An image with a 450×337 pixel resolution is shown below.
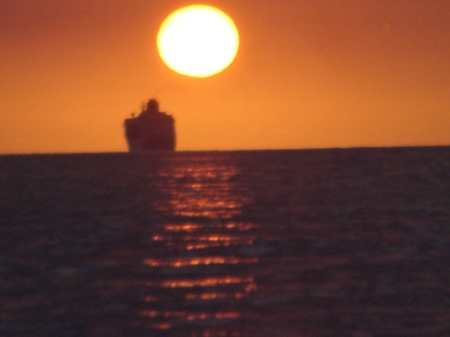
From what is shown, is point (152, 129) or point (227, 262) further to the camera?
point (152, 129)

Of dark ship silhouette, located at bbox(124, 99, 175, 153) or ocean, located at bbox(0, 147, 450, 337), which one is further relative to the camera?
dark ship silhouette, located at bbox(124, 99, 175, 153)

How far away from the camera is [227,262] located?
21.5 m

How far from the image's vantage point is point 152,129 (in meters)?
127

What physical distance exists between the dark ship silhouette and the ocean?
8175 centimetres

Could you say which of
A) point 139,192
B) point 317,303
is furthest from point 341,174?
point 317,303

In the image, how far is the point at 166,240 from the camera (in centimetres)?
2567

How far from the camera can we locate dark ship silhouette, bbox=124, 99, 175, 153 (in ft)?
416

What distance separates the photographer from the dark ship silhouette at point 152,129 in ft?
416

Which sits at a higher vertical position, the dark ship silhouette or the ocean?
the dark ship silhouette

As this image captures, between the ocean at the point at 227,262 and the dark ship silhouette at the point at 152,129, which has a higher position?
the dark ship silhouette at the point at 152,129

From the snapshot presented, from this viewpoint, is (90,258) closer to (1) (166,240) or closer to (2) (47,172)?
(1) (166,240)

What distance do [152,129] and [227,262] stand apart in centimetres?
10606

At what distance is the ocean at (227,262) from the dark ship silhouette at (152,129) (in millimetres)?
81754

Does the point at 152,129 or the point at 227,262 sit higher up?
the point at 152,129
